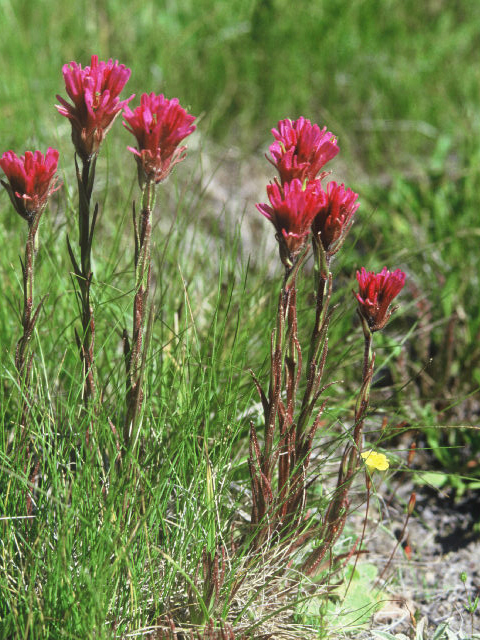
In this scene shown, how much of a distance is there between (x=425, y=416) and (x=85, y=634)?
1227 mm

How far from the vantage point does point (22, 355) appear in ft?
4.42

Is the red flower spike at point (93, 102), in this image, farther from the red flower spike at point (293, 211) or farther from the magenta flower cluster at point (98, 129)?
the red flower spike at point (293, 211)

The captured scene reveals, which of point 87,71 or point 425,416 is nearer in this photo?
point 87,71

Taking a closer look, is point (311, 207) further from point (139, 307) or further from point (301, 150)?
point (139, 307)

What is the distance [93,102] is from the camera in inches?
48.5

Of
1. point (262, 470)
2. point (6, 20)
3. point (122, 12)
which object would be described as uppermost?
point (122, 12)

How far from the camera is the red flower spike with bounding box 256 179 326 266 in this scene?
1157mm

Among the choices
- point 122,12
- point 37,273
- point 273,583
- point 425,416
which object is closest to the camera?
point 273,583

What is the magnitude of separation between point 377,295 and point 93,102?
0.61 metres

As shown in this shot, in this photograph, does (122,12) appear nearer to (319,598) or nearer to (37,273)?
(37,273)

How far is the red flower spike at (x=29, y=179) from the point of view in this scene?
1217mm

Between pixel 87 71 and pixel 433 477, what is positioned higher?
pixel 87 71

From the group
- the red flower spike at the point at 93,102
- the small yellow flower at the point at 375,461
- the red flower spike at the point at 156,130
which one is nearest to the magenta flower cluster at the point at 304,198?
the red flower spike at the point at 156,130

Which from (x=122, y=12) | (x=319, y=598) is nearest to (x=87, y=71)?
(x=319, y=598)
